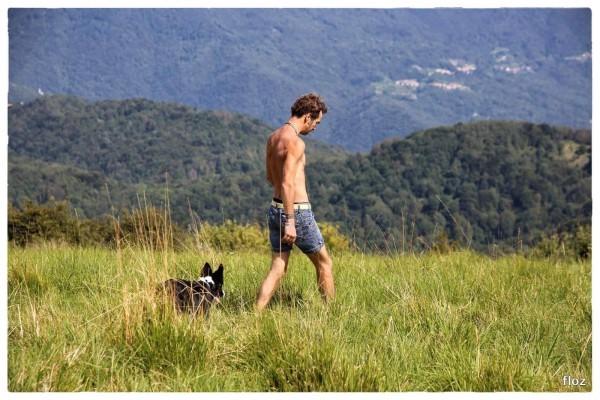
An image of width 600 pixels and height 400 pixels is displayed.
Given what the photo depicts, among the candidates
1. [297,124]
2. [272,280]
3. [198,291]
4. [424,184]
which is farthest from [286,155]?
[424,184]

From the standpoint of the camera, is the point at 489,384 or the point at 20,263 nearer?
the point at 489,384

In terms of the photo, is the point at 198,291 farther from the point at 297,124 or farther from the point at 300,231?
the point at 297,124

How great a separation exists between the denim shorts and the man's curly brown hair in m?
0.68

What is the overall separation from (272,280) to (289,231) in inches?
16.3

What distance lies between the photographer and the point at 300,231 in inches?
211

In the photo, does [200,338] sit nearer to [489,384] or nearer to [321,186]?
[489,384]

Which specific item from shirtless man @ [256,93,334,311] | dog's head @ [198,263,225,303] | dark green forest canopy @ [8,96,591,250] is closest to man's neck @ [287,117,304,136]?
shirtless man @ [256,93,334,311]

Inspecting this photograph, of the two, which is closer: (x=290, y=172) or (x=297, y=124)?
(x=290, y=172)

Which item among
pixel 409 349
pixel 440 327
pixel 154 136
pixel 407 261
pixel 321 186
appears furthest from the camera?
pixel 154 136

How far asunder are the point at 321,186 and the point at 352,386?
93959mm

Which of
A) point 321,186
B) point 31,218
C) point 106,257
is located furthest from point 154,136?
point 106,257

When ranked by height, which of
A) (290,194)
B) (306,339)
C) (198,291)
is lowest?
(306,339)

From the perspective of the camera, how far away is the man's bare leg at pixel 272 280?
17.6 feet

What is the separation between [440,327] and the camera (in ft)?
16.2
